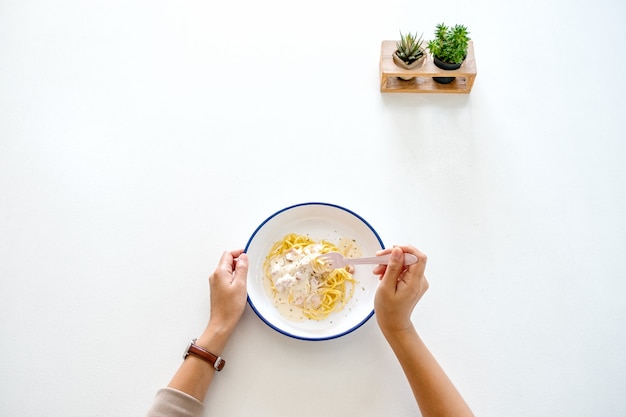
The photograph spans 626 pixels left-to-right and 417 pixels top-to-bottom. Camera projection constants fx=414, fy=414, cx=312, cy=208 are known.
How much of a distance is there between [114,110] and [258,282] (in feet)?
2.39

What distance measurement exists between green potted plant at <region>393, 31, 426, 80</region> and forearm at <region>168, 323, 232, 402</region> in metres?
0.87

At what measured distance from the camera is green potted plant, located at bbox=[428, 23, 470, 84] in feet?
3.67

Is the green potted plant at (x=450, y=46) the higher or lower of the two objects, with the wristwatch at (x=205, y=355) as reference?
higher

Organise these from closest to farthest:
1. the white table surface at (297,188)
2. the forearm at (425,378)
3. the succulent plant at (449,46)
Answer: the forearm at (425,378) < the white table surface at (297,188) < the succulent plant at (449,46)

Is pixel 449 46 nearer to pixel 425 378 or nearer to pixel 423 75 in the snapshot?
pixel 423 75

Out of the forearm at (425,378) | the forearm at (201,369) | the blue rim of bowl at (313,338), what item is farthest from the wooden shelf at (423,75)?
the forearm at (201,369)

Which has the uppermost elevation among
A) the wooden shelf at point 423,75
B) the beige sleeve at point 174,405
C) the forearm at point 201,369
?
the wooden shelf at point 423,75

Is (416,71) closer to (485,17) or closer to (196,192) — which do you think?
(485,17)

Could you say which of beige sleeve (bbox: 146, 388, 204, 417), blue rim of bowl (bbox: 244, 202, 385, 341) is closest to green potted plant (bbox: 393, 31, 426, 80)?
blue rim of bowl (bbox: 244, 202, 385, 341)

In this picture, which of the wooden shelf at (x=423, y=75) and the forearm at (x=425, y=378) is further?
the wooden shelf at (x=423, y=75)

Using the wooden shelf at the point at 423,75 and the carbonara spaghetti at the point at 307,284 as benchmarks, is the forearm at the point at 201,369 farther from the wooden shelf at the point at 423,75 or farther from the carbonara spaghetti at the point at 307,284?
the wooden shelf at the point at 423,75

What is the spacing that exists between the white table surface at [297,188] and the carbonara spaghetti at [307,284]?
0.27ft

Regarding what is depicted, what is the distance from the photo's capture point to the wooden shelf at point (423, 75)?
3.89 feet

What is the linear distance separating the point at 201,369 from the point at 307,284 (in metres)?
0.32
